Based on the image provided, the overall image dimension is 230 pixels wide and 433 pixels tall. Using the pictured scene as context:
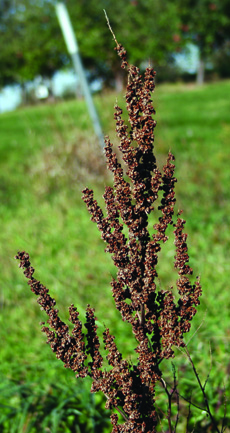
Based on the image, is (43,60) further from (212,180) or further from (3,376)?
(3,376)

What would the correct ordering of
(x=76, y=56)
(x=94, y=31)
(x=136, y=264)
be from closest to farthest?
(x=136, y=264)
(x=76, y=56)
(x=94, y=31)

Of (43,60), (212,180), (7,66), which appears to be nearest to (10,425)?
(212,180)

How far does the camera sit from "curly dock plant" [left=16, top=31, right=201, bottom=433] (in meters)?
1.46

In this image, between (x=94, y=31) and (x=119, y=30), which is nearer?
(x=119, y=30)

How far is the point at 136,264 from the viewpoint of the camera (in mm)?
1502

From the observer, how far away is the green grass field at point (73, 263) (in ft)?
8.70

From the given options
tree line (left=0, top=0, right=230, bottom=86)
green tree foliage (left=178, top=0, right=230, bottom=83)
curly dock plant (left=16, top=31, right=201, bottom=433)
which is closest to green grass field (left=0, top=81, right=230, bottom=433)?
curly dock plant (left=16, top=31, right=201, bottom=433)

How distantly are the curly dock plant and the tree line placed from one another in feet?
94.2

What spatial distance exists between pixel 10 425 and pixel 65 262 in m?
2.54

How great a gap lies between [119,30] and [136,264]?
103 feet

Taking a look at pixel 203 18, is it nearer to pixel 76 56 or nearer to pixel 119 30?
pixel 119 30

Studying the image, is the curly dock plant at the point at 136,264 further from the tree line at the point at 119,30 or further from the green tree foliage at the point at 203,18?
the green tree foliage at the point at 203,18

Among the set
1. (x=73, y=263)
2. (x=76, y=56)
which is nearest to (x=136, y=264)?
(x=73, y=263)

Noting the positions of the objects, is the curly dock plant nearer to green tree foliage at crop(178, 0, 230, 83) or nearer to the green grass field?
the green grass field
